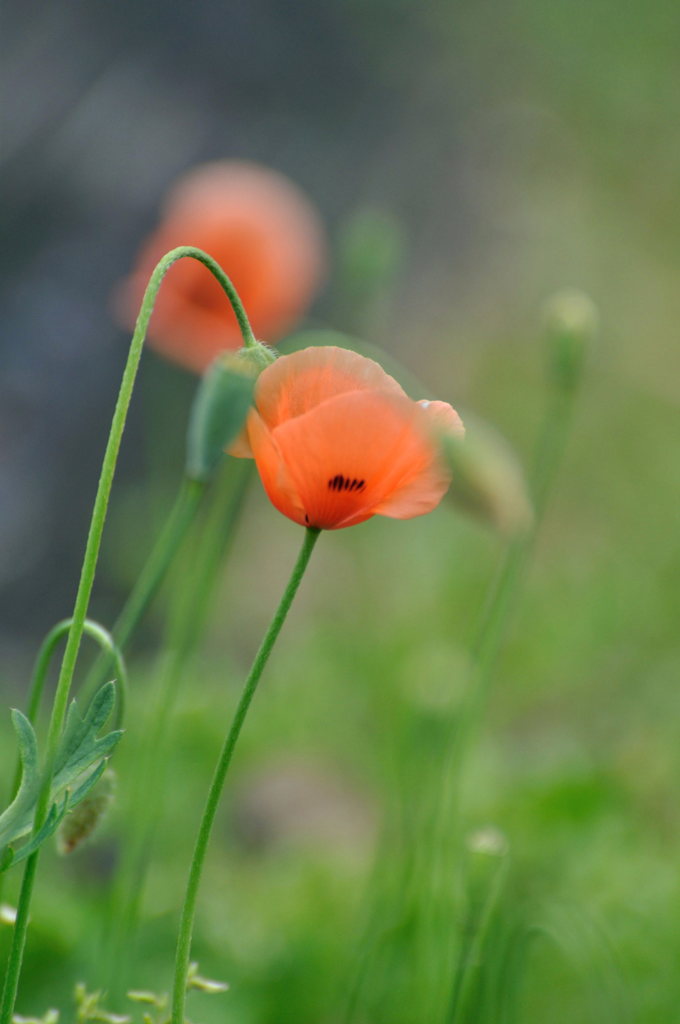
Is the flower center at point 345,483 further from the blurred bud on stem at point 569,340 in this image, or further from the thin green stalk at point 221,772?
the blurred bud on stem at point 569,340

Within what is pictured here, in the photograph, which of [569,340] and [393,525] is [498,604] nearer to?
[569,340]

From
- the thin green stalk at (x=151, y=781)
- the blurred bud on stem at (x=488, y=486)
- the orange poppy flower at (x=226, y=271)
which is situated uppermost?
the orange poppy flower at (x=226, y=271)

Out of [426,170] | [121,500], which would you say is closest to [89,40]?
[121,500]

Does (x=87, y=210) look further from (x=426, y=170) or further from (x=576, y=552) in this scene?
(x=426, y=170)

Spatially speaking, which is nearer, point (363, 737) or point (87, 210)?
point (363, 737)

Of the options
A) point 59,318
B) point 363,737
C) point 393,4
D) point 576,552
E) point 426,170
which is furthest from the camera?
point 393,4

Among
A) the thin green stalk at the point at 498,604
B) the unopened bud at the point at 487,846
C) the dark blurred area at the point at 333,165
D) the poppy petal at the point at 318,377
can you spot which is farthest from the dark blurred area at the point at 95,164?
the poppy petal at the point at 318,377

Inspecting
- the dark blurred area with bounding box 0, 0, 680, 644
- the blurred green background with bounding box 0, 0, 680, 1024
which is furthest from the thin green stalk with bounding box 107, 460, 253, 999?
the dark blurred area with bounding box 0, 0, 680, 644

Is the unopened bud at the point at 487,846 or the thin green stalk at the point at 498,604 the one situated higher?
the thin green stalk at the point at 498,604
